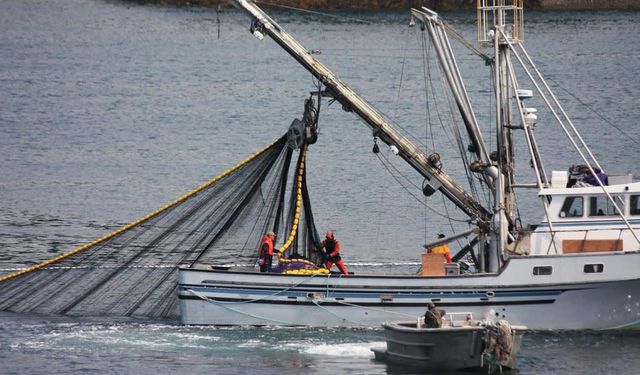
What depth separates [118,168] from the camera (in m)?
78.9

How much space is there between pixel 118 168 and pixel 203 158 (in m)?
5.45

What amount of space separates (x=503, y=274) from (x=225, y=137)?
46.9 metres

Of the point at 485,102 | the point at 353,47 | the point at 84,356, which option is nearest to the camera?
the point at 84,356

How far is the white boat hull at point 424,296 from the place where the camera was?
44562mm

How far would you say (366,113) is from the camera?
46.9 meters

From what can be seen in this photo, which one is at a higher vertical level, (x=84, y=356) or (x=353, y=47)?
(x=353, y=47)

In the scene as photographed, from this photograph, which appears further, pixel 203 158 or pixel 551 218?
pixel 203 158

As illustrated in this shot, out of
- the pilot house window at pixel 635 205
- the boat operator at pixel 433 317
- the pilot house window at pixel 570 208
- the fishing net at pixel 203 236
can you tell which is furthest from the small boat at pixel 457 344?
the pilot house window at pixel 635 205

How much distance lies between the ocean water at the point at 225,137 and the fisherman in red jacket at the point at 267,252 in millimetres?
1888

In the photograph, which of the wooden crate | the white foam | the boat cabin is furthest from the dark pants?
the boat cabin

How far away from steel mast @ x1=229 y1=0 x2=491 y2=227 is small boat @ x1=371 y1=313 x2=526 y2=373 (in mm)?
5225

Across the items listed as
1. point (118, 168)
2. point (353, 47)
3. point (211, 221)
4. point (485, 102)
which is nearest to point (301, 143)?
point (211, 221)

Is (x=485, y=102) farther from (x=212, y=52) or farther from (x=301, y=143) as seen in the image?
(x=301, y=143)

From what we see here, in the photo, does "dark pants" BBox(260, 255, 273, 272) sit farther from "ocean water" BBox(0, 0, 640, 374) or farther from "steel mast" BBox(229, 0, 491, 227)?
"steel mast" BBox(229, 0, 491, 227)
